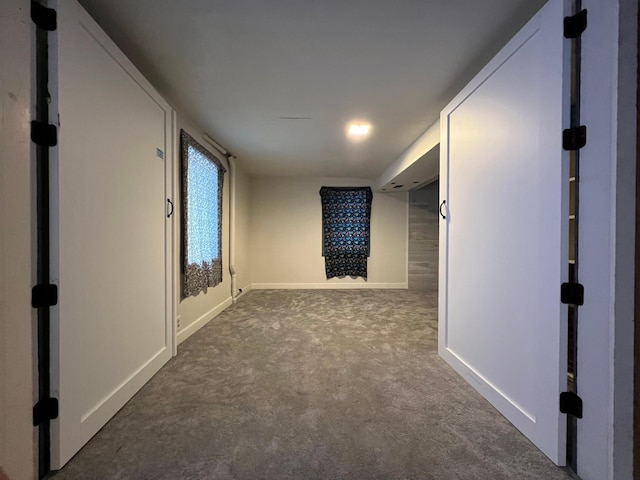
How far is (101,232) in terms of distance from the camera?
1262mm

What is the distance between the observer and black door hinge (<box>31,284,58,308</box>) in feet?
3.14

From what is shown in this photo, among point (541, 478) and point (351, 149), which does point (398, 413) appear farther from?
point (351, 149)

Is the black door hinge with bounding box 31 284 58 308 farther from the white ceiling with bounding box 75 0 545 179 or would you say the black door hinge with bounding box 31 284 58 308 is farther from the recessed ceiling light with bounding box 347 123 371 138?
the recessed ceiling light with bounding box 347 123 371 138

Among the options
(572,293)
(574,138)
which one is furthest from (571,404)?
(574,138)

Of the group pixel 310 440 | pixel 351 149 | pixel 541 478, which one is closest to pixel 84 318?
pixel 310 440

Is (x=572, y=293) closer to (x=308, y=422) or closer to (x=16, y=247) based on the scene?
(x=308, y=422)

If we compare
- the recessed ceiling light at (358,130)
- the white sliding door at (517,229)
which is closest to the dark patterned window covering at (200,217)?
the recessed ceiling light at (358,130)

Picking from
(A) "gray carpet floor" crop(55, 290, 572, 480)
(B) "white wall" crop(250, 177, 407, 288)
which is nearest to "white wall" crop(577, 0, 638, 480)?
(A) "gray carpet floor" crop(55, 290, 572, 480)

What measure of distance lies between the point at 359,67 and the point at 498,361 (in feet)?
6.46

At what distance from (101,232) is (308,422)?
4.64 feet

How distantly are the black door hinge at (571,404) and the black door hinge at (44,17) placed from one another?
8.27 ft

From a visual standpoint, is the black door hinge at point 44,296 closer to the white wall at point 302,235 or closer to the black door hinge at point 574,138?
the black door hinge at point 574,138

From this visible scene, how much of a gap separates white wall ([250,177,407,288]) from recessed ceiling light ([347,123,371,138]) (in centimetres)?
219

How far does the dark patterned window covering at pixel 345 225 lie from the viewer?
16.3 feet
